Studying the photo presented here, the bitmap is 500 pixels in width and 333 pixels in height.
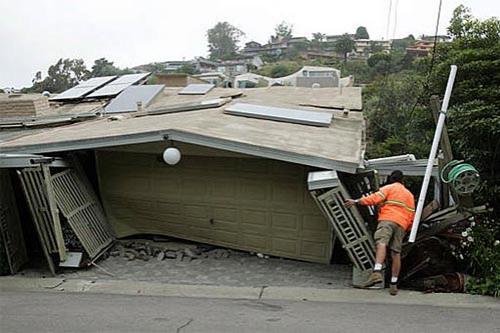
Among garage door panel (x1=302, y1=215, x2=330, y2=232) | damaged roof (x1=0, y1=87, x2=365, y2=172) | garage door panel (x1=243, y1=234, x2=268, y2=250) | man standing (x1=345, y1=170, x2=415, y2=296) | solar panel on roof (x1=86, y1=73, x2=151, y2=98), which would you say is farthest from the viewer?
solar panel on roof (x1=86, y1=73, x2=151, y2=98)

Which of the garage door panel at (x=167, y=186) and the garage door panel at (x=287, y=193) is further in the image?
the garage door panel at (x=167, y=186)

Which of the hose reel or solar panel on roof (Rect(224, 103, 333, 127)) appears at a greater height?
solar panel on roof (Rect(224, 103, 333, 127))

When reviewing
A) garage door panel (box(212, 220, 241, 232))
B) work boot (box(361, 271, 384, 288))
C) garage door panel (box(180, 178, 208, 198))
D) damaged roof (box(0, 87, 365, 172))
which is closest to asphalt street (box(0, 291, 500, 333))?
work boot (box(361, 271, 384, 288))

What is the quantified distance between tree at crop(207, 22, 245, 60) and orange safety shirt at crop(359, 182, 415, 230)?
305 feet

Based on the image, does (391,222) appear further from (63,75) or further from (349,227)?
(63,75)

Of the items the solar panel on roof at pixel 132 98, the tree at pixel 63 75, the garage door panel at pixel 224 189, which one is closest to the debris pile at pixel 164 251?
the garage door panel at pixel 224 189

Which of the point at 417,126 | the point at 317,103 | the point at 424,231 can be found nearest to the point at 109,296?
the point at 424,231

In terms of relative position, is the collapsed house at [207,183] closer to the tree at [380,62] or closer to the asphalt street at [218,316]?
the asphalt street at [218,316]

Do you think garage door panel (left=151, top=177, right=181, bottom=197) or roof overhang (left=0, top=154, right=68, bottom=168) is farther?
garage door panel (left=151, top=177, right=181, bottom=197)

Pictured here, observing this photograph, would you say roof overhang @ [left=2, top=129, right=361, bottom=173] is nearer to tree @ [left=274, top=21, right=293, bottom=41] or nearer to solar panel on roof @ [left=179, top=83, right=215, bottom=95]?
solar panel on roof @ [left=179, top=83, right=215, bottom=95]

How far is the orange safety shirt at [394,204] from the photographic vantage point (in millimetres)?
7059

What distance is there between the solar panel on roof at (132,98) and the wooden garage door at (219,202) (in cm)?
284

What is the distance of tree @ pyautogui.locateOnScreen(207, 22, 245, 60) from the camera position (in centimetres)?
9919

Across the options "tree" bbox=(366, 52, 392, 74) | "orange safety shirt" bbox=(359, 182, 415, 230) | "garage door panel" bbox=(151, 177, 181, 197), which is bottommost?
"garage door panel" bbox=(151, 177, 181, 197)
